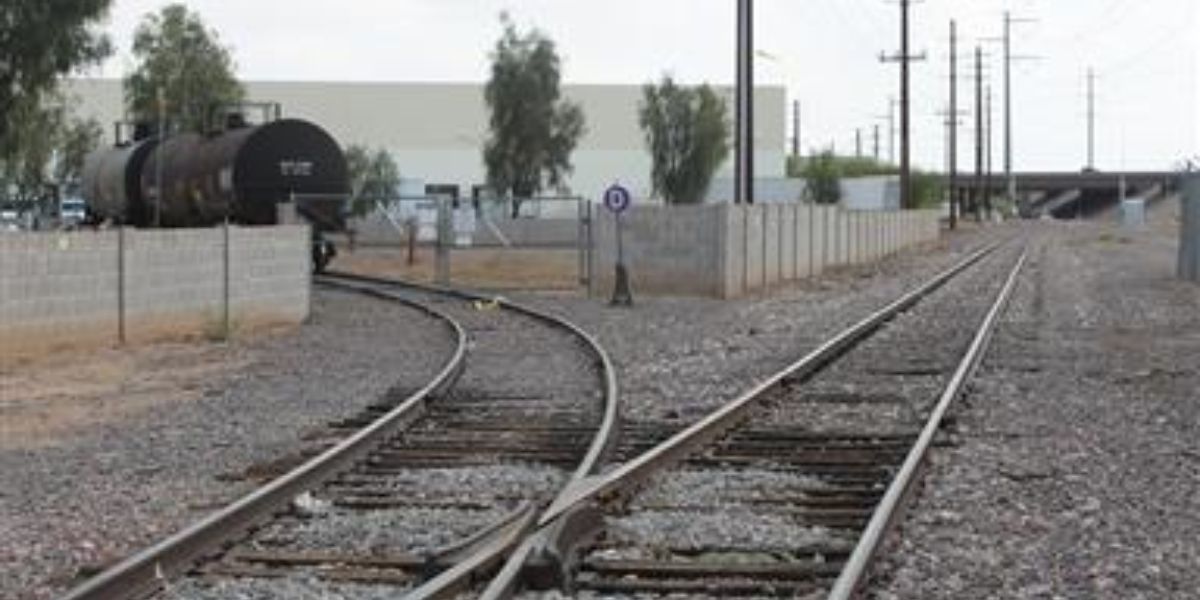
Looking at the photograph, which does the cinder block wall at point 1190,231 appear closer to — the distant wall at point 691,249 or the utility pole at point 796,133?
the distant wall at point 691,249

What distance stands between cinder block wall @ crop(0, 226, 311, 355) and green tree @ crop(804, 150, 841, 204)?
81052 millimetres

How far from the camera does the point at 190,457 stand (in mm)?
14055

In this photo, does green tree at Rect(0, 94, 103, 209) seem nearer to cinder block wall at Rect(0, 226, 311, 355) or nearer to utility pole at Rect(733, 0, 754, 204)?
utility pole at Rect(733, 0, 754, 204)

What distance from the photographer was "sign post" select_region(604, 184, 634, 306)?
35375 mm

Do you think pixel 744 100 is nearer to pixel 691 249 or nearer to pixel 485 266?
pixel 691 249

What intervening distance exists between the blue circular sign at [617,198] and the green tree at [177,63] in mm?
50174

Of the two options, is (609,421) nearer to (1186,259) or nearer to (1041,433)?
(1041,433)

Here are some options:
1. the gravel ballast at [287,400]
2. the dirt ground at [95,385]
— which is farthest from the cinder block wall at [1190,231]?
the dirt ground at [95,385]

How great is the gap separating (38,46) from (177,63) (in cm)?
3707

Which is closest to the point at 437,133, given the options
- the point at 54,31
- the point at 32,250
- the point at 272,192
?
the point at 54,31

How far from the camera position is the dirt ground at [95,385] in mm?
16719

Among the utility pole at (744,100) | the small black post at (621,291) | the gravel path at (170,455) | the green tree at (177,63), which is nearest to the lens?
the gravel path at (170,455)

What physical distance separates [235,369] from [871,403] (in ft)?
25.8

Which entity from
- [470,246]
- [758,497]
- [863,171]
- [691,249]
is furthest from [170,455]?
[863,171]
